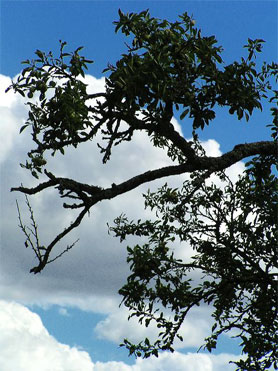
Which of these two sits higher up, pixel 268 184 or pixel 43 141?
pixel 268 184

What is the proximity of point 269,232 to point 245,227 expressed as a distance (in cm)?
49

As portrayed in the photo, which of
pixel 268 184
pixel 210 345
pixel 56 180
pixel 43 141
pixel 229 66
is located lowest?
pixel 210 345

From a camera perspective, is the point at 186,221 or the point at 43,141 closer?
the point at 43,141

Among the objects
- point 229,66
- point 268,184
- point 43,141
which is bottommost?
point 43,141

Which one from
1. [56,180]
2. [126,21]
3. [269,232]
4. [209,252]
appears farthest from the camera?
[209,252]

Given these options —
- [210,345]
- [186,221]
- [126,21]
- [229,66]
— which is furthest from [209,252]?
[126,21]

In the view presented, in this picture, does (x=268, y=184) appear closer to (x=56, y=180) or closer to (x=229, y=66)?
(x=229, y=66)

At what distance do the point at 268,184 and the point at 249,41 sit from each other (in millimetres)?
2619

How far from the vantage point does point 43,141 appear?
7.58 m

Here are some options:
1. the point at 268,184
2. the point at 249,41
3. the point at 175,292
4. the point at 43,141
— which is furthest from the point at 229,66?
the point at 175,292

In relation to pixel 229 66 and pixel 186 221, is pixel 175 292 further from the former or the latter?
pixel 229 66

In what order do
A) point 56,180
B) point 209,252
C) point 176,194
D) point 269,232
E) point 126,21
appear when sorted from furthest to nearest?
1. point 176,194
2. point 209,252
3. point 269,232
4. point 126,21
5. point 56,180

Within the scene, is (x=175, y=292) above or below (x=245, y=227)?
below

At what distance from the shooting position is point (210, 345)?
9648mm
